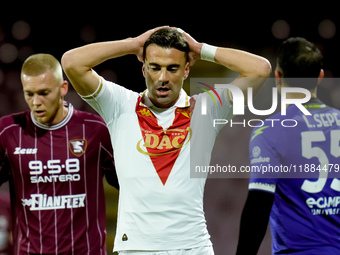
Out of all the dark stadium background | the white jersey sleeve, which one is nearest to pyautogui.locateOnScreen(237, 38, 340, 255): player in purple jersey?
the white jersey sleeve

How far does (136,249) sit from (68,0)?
467 centimetres

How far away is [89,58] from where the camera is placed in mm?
3080

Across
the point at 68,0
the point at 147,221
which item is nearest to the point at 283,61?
the point at 147,221

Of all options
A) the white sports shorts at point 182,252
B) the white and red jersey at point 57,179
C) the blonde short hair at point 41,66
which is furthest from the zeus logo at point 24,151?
the white sports shorts at point 182,252

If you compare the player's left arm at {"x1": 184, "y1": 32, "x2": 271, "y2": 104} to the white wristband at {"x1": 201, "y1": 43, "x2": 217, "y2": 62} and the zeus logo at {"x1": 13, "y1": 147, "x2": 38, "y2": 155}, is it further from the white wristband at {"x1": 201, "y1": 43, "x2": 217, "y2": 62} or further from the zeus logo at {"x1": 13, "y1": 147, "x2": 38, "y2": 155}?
the zeus logo at {"x1": 13, "y1": 147, "x2": 38, "y2": 155}

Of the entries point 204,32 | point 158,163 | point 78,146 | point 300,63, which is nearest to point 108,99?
point 158,163

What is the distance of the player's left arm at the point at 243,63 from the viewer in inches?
122

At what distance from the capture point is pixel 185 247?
9.56 feet

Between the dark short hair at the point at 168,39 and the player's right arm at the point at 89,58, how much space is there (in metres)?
0.05

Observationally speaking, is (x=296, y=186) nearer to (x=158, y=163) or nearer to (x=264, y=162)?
(x=264, y=162)

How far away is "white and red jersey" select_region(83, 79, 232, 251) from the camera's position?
2918 mm

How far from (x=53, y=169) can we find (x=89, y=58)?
0.91 metres

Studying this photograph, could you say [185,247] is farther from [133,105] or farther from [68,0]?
[68,0]

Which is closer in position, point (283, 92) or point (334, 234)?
point (334, 234)
